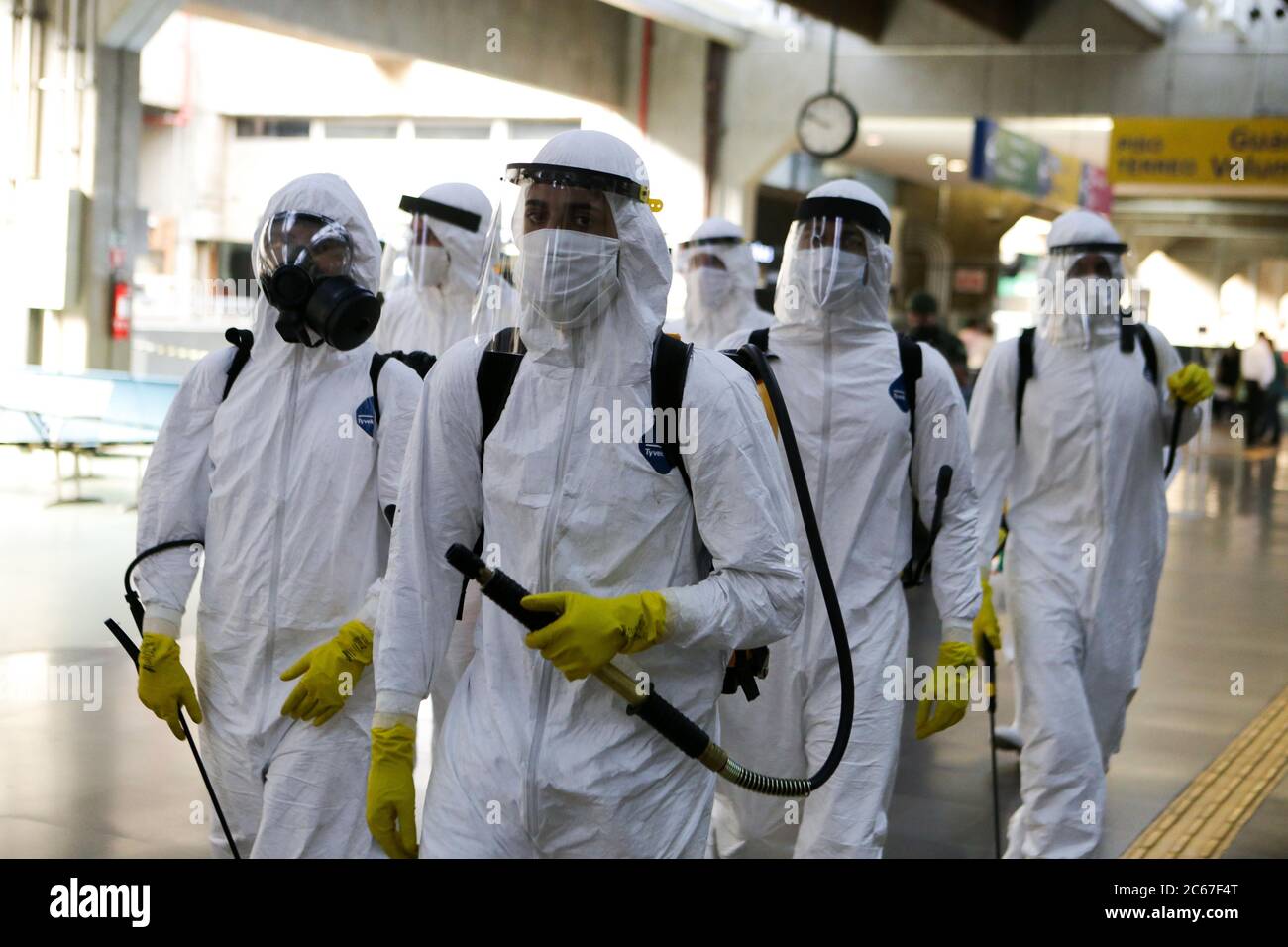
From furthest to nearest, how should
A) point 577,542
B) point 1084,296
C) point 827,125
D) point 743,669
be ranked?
point 827,125
point 1084,296
point 743,669
point 577,542

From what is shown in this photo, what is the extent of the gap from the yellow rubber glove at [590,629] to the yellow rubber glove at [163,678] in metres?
1.26

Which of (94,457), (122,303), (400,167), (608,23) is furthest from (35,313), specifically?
(400,167)

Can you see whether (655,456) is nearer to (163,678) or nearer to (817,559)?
(817,559)

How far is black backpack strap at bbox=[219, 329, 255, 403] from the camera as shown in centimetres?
326

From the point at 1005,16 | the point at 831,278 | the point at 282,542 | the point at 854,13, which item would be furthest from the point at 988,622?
the point at 1005,16

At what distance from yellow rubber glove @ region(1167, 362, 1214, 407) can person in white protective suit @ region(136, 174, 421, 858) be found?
8.70ft

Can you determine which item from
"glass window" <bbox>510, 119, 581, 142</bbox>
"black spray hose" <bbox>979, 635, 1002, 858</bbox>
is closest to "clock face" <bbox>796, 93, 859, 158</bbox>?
"glass window" <bbox>510, 119, 581, 142</bbox>

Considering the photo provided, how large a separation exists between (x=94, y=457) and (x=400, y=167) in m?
10.9

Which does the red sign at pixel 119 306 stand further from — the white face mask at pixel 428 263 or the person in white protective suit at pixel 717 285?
the white face mask at pixel 428 263

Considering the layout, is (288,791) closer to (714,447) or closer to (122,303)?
(714,447)

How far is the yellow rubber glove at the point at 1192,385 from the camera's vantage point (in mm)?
4750

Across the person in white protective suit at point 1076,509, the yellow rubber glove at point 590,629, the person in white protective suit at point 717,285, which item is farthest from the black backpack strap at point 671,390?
the person in white protective suit at point 717,285

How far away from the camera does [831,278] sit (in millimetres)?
3910

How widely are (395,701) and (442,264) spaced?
10.8 feet
